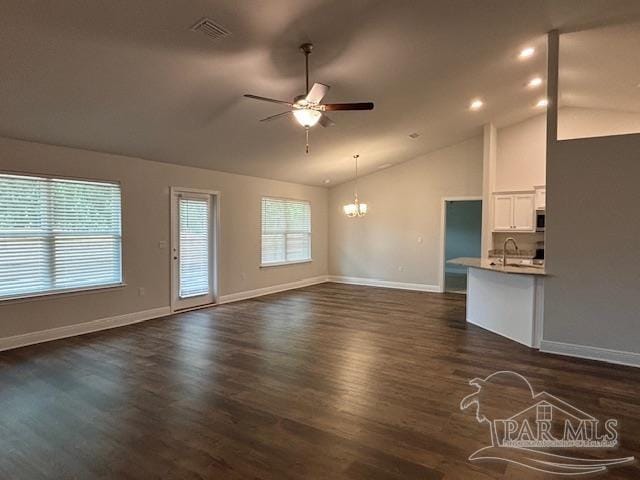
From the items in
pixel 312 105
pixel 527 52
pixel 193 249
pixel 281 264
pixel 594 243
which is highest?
pixel 527 52

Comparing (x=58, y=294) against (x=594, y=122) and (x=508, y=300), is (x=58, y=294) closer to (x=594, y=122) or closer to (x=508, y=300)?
(x=508, y=300)

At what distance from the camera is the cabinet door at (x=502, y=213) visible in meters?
7.23

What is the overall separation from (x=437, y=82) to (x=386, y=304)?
12.9 ft

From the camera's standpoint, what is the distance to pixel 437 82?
16.1ft

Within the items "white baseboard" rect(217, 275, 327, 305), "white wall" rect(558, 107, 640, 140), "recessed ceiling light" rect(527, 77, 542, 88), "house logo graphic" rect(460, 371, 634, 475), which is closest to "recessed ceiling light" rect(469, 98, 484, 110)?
"recessed ceiling light" rect(527, 77, 542, 88)

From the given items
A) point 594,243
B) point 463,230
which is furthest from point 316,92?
point 463,230

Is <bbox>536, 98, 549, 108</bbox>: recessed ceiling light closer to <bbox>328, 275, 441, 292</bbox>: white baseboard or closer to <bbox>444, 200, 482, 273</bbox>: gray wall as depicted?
<bbox>328, 275, 441, 292</bbox>: white baseboard

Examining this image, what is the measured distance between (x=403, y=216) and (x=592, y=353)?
5.13 meters

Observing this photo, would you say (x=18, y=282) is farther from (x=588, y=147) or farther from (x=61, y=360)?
(x=588, y=147)

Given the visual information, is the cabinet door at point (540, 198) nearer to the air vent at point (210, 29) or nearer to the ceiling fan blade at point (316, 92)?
the ceiling fan blade at point (316, 92)

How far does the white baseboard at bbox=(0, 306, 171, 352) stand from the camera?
450cm

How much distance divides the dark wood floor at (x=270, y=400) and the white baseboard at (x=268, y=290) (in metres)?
1.75

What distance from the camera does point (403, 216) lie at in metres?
8.87

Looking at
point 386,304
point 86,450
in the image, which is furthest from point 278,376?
point 386,304
